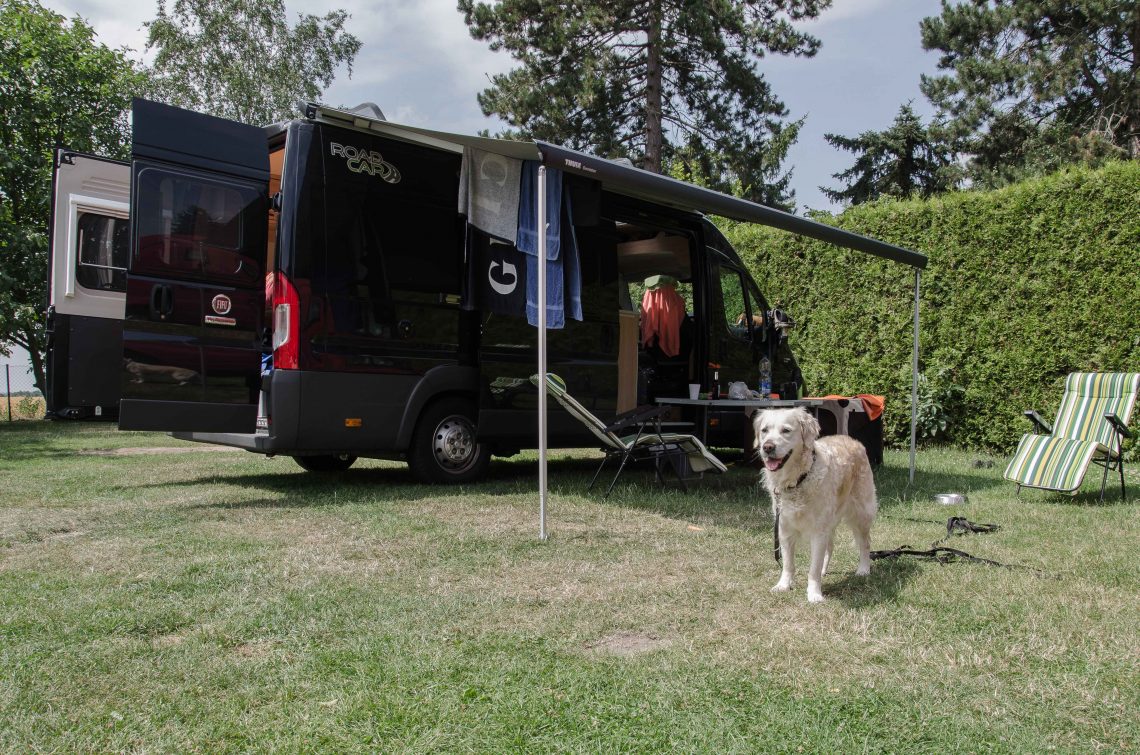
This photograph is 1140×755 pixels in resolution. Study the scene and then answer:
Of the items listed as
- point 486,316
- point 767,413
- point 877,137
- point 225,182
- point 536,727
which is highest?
point 877,137

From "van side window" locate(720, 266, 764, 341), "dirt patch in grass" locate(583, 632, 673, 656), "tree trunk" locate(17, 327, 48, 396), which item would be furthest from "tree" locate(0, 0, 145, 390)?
"dirt patch in grass" locate(583, 632, 673, 656)

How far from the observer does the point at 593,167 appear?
4695 mm

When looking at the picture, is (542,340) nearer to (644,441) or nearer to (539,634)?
(644,441)

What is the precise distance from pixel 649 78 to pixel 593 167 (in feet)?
46.9

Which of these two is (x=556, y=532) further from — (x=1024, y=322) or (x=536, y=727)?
(x=1024, y=322)

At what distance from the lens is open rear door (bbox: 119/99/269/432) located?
541cm

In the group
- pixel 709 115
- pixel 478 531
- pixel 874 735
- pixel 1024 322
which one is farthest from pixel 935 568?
pixel 709 115

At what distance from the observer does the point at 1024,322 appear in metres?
8.77

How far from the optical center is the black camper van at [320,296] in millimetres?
5480

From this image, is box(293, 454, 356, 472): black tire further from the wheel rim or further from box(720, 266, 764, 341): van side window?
box(720, 266, 764, 341): van side window

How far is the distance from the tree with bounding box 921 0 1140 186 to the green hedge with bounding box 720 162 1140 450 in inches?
364

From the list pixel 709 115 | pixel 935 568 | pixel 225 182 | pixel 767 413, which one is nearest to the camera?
pixel 767 413

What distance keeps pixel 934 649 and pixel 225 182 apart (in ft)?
17.6

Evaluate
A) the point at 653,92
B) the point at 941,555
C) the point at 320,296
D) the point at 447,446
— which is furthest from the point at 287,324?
the point at 653,92
